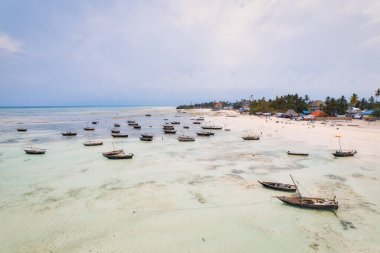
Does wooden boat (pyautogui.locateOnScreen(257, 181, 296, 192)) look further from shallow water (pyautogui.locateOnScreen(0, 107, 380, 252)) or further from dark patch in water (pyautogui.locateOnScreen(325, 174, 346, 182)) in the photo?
dark patch in water (pyautogui.locateOnScreen(325, 174, 346, 182))

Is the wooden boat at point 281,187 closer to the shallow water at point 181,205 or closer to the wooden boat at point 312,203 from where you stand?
the shallow water at point 181,205

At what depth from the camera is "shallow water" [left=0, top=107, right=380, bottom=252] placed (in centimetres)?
1188

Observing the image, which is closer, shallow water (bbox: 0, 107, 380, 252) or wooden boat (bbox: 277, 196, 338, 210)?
shallow water (bbox: 0, 107, 380, 252)

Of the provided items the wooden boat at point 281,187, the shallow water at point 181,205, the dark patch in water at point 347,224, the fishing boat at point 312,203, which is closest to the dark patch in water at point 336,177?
the shallow water at point 181,205

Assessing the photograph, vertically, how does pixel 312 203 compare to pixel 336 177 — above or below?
above

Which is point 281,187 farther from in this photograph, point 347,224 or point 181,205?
point 181,205

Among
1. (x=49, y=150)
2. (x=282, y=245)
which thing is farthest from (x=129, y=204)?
(x=49, y=150)

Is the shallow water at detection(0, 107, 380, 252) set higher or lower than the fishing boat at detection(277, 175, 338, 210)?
lower

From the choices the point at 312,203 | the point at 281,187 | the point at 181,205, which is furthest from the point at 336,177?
the point at 181,205

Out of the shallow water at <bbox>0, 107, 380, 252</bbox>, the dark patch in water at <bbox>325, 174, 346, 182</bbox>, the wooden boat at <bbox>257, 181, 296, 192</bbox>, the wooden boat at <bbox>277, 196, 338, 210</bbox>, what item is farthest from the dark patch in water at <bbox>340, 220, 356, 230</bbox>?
the dark patch in water at <bbox>325, 174, 346, 182</bbox>

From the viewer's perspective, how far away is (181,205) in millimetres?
15836

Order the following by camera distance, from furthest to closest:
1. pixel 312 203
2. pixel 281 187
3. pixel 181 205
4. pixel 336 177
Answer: pixel 336 177 < pixel 281 187 < pixel 181 205 < pixel 312 203

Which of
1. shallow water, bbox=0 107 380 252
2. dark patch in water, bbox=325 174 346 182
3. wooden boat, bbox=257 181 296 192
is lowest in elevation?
shallow water, bbox=0 107 380 252

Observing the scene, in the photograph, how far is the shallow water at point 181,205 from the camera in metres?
11.9
